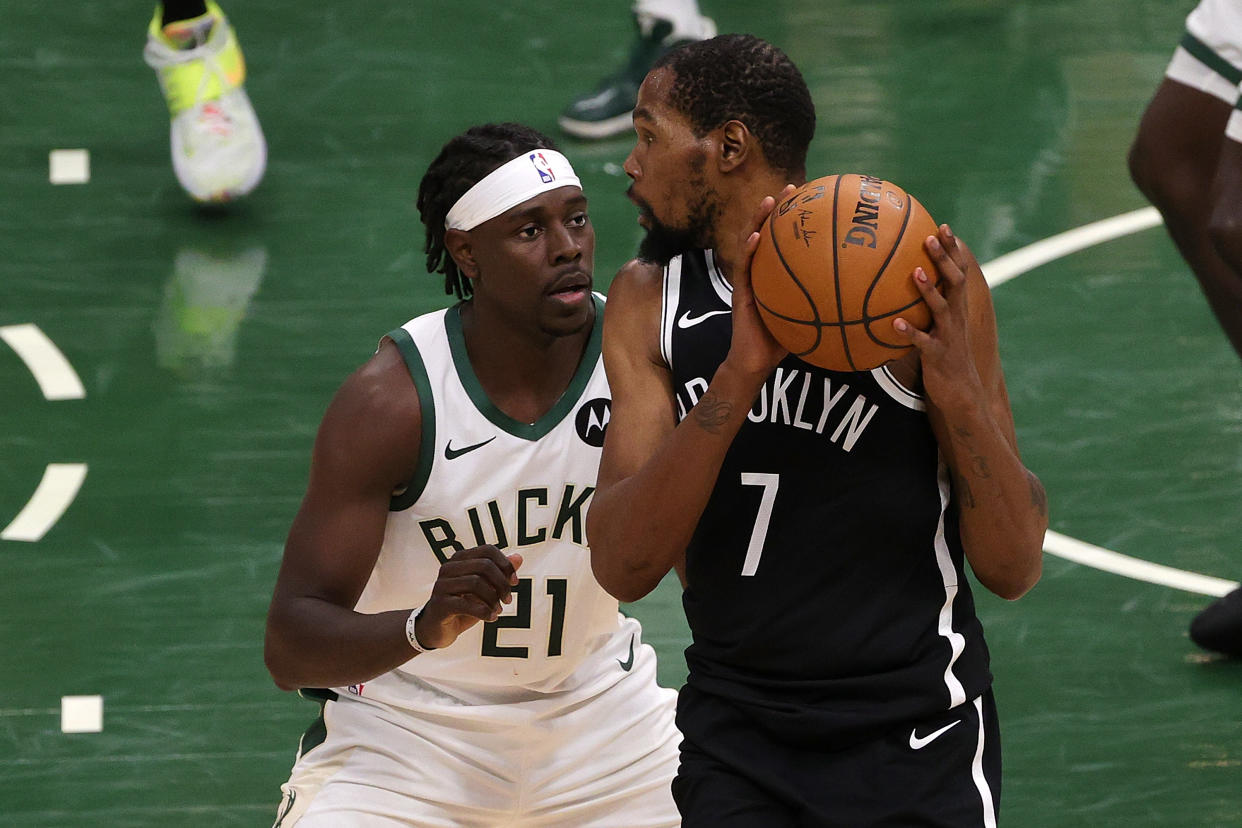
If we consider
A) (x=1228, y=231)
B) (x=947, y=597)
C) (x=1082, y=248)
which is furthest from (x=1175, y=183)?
(x=947, y=597)

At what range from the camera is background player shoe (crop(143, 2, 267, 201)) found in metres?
8.48

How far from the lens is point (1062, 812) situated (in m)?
5.40

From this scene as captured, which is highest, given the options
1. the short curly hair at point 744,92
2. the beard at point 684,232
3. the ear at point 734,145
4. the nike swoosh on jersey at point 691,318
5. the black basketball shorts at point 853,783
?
the short curly hair at point 744,92

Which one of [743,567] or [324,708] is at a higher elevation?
[743,567]

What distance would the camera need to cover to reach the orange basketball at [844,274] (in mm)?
3318

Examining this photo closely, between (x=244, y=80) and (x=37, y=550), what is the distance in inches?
138

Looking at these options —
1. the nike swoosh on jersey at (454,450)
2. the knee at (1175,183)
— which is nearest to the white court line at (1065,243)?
the knee at (1175,183)

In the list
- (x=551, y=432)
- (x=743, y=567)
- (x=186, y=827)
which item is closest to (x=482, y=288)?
(x=551, y=432)

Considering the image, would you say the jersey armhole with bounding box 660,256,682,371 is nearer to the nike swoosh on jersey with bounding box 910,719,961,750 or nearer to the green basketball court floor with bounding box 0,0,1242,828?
the nike swoosh on jersey with bounding box 910,719,961,750

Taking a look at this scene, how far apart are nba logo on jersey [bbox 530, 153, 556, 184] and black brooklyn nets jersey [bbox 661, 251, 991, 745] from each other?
2.80 feet

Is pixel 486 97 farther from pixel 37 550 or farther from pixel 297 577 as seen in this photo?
pixel 297 577

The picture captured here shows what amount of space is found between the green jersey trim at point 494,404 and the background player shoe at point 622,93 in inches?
184

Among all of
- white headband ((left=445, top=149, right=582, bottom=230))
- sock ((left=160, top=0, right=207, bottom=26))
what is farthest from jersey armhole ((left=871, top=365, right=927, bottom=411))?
sock ((left=160, top=0, right=207, bottom=26))

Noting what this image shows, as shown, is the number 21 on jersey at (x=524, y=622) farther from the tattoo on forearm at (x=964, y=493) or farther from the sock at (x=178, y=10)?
the sock at (x=178, y=10)
